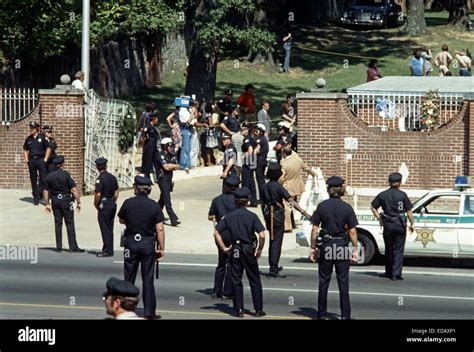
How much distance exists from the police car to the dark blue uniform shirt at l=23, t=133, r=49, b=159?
8.44 meters

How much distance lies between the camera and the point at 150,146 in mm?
24812

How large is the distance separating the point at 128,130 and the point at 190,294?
1215 centimetres

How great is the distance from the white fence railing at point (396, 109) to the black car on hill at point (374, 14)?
24659 mm

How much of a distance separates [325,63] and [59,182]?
27.2 metres

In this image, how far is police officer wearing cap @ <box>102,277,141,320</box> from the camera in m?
9.70

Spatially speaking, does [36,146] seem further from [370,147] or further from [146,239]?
[146,239]

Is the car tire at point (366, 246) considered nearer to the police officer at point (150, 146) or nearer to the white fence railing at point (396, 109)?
the police officer at point (150, 146)

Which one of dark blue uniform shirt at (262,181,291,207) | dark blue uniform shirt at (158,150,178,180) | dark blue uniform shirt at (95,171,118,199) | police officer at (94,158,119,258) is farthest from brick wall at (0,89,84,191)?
dark blue uniform shirt at (262,181,291,207)

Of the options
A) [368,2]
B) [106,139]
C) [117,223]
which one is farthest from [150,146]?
[368,2]

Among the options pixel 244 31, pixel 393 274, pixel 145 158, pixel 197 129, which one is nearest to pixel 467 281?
pixel 393 274

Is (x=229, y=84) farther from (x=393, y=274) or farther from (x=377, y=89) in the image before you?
(x=393, y=274)

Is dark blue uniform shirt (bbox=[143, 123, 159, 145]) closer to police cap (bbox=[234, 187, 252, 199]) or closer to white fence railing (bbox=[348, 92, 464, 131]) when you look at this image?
white fence railing (bbox=[348, 92, 464, 131])

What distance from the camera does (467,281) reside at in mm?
18328

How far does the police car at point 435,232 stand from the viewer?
19312 mm
